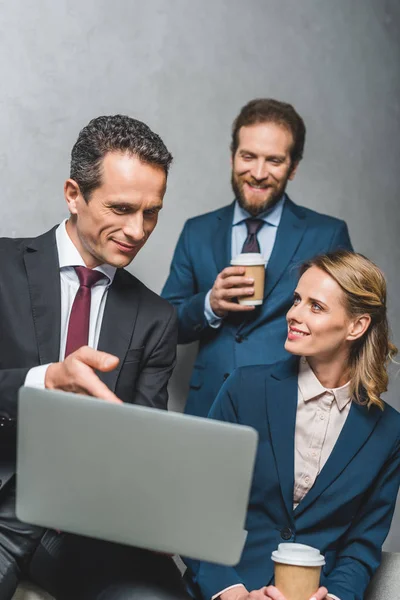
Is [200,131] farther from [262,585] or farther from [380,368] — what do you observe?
[262,585]

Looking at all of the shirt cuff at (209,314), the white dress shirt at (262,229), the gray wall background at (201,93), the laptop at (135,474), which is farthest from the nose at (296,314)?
the gray wall background at (201,93)

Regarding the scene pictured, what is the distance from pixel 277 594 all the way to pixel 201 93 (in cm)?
227

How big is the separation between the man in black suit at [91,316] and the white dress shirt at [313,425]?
420mm

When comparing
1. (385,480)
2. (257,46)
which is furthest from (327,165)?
(385,480)

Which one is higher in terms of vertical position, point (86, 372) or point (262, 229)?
point (262, 229)

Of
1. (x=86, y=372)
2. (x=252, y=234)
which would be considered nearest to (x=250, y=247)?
(x=252, y=234)

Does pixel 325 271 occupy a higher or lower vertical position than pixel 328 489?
higher

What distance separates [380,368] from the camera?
2695 mm

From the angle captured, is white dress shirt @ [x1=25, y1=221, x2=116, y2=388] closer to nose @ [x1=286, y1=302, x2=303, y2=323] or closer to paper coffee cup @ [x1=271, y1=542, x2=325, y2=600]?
nose @ [x1=286, y1=302, x2=303, y2=323]

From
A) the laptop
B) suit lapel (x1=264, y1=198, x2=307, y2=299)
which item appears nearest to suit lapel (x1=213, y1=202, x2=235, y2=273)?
suit lapel (x1=264, y1=198, x2=307, y2=299)

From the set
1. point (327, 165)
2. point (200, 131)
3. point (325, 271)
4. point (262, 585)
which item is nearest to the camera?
point (262, 585)

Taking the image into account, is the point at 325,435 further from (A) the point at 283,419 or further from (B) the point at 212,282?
(B) the point at 212,282

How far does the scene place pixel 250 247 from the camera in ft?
10.8

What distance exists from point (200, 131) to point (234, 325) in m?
1.01
